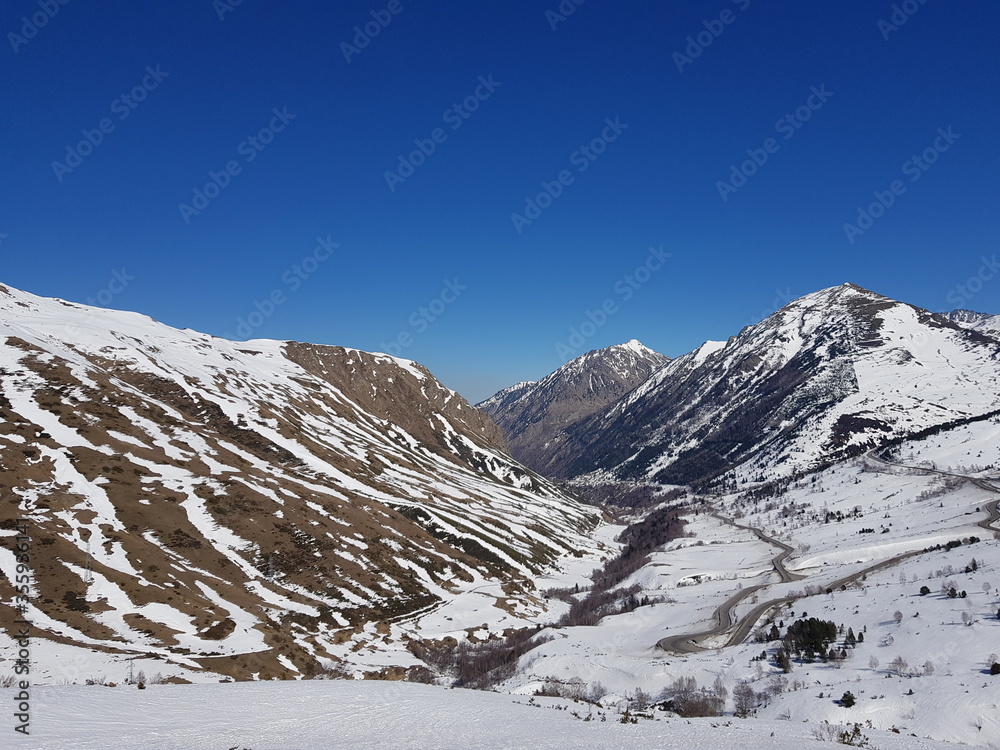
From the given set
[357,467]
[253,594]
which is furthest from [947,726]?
[357,467]

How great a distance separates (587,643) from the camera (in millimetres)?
82438

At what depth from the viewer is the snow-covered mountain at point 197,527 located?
60.6m

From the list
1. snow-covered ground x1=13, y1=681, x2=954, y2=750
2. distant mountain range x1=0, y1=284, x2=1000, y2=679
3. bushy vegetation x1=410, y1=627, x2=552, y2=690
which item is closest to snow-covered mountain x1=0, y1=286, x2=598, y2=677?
distant mountain range x1=0, y1=284, x2=1000, y2=679

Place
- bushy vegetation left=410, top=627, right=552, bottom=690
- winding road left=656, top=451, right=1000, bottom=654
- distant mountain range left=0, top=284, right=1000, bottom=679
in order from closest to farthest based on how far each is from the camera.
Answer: distant mountain range left=0, top=284, right=1000, bottom=679 → bushy vegetation left=410, top=627, right=552, bottom=690 → winding road left=656, top=451, right=1000, bottom=654

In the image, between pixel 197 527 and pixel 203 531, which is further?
pixel 197 527

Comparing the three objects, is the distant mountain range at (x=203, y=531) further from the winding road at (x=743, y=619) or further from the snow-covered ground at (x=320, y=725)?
the winding road at (x=743, y=619)

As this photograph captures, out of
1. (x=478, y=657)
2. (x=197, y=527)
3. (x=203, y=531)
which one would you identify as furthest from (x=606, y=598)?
(x=197, y=527)

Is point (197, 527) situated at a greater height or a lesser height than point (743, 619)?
greater

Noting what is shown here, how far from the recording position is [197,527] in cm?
9156

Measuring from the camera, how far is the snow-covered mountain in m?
60.6

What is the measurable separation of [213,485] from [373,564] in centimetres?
3601

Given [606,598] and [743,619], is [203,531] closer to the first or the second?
[743,619]

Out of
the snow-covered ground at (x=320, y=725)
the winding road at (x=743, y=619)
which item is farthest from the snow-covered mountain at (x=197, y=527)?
the winding road at (x=743, y=619)

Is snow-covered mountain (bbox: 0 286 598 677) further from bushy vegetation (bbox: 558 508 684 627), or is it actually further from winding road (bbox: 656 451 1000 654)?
winding road (bbox: 656 451 1000 654)
